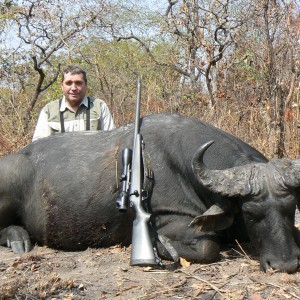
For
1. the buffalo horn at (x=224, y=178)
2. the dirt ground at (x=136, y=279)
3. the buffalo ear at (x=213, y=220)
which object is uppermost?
the buffalo horn at (x=224, y=178)

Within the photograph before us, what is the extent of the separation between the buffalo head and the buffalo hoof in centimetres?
194

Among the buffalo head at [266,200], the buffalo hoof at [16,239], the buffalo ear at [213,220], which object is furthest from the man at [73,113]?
the buffalo head at [266,200]

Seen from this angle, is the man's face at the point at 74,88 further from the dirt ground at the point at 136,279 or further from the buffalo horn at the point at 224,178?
the buffalo horn at the point at 224,178

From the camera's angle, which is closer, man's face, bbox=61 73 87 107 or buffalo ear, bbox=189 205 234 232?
buffalo ear, bbox=189 205 234 232

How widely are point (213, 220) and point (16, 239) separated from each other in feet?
7.06

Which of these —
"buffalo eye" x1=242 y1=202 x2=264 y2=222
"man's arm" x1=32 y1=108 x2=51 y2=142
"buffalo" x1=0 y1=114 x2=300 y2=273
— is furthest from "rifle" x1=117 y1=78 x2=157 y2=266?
"man's arm" x1=32 y1=108 x2=51 y2=142

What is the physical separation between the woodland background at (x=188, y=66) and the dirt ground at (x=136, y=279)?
4.45 meters

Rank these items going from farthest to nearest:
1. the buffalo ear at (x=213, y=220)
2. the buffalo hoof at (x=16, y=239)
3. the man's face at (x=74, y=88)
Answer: the man's face at (x=74, y=88), the buffalo hoof at (x=16, y=239), the buffalo ear at (x=213, y=220)

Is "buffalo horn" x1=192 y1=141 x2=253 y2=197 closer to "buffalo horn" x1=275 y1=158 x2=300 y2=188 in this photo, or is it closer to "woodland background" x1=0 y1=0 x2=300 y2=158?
"buffalo horn" x1=275 y1=158 x2=300 y2=188

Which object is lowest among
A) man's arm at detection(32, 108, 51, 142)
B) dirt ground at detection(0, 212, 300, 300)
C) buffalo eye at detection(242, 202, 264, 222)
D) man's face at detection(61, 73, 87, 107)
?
dirt ground at detection(0, 212, 300, 300)

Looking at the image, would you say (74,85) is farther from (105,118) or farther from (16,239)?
(16,239)

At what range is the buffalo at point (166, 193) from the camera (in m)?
4.02

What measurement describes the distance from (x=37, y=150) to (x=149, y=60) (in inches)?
399

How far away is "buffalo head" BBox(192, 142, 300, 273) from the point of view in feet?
13.0
